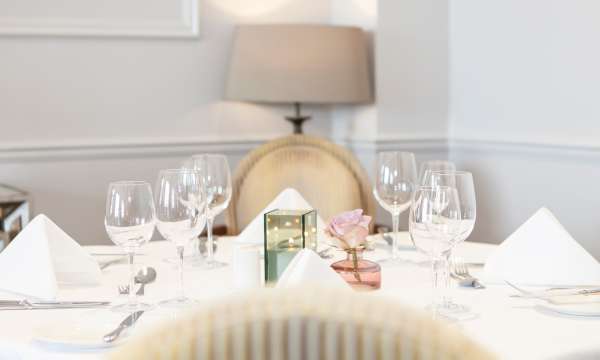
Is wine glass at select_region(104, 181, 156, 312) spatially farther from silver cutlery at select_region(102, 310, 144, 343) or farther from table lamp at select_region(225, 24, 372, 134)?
table lamp at select_region(225, 24, 372, 134)

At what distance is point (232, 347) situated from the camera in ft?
2.26

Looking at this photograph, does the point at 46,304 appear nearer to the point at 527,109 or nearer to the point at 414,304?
the point at 414,304

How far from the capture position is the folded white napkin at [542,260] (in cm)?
159

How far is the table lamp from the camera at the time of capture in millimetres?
A: 3064

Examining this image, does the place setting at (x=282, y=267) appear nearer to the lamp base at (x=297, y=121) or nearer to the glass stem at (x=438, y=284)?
the glass stem at (x=438, y=284)

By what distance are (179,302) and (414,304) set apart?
1.38ft

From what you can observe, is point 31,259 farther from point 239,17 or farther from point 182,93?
point 239,17

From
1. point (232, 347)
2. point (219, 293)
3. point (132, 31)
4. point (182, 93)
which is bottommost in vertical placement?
point (219, 293)

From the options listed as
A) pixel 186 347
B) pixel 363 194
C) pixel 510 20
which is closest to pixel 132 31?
pixel 363 194

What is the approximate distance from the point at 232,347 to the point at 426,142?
2.75 meters

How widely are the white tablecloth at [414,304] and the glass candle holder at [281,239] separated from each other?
11 centimetres

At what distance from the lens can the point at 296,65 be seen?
3.06m

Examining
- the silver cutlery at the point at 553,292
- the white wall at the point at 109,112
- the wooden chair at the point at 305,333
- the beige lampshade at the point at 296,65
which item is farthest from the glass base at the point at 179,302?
the white wall at the point at 109,112

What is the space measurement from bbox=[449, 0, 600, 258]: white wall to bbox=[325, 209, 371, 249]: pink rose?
4.70ft
